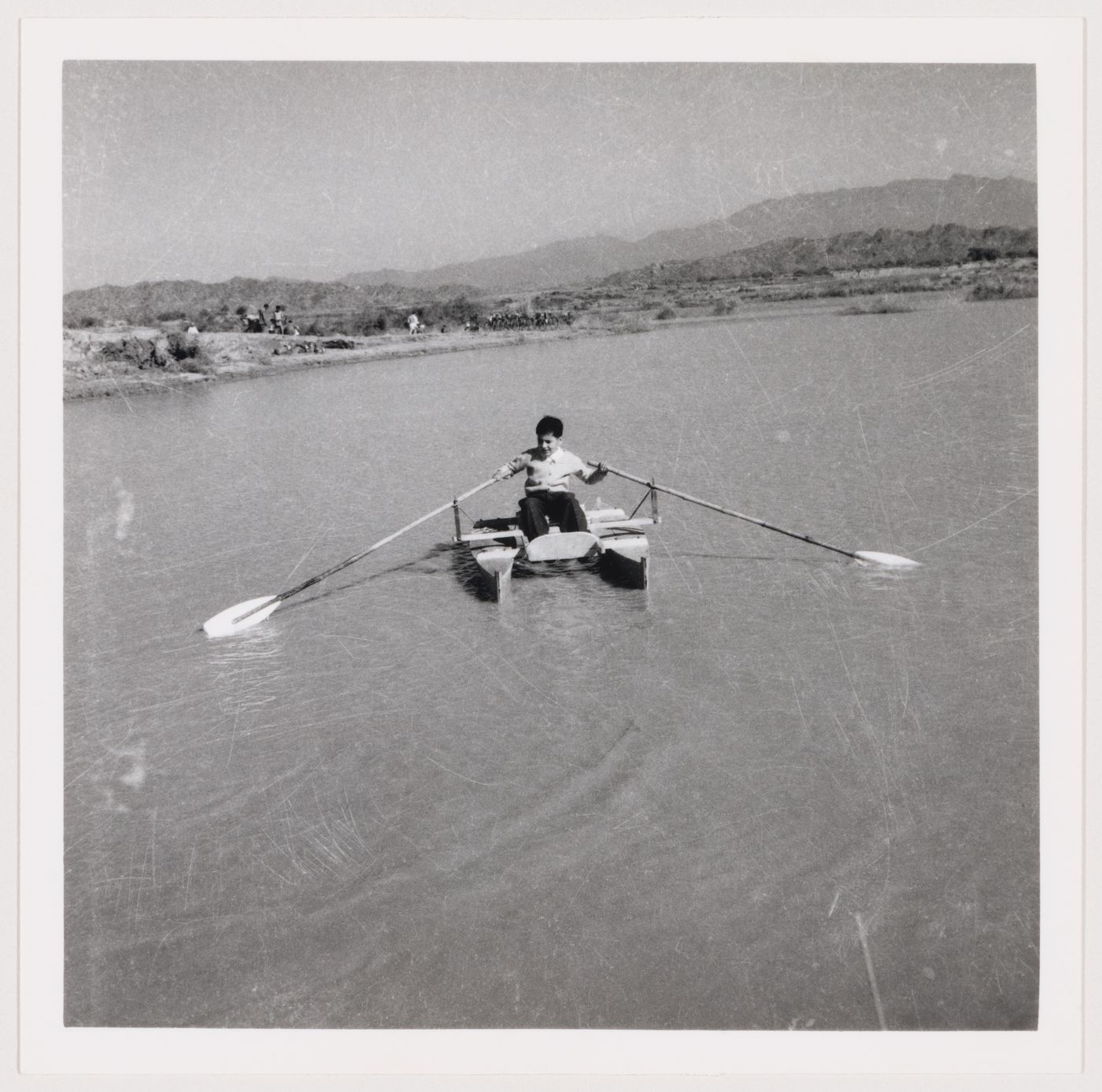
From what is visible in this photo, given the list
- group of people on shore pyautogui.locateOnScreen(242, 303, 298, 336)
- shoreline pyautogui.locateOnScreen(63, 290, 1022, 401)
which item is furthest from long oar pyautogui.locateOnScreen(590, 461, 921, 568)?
group of people on shore pyautogui.locateOnScreen(242, 303, 298, 336)

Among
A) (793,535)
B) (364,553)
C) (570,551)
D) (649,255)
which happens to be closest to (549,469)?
(570,551)

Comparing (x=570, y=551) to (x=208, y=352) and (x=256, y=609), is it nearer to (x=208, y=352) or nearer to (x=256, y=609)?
(x=256, y=609)

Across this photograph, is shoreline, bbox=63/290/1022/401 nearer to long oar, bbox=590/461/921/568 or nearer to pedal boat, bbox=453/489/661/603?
long oar, bbox=590/461/921/568

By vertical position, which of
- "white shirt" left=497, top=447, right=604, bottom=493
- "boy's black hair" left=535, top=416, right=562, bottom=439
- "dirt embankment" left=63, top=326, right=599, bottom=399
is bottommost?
"white shirt" left=497, top=447, right=604, bottom=493

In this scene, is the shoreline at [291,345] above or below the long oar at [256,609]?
above

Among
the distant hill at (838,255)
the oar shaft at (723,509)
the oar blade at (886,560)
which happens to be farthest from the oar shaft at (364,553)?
the oar blade at (886,560)

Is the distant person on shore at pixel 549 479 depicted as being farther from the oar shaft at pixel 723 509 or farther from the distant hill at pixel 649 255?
the distant hill at pixel 649 255
